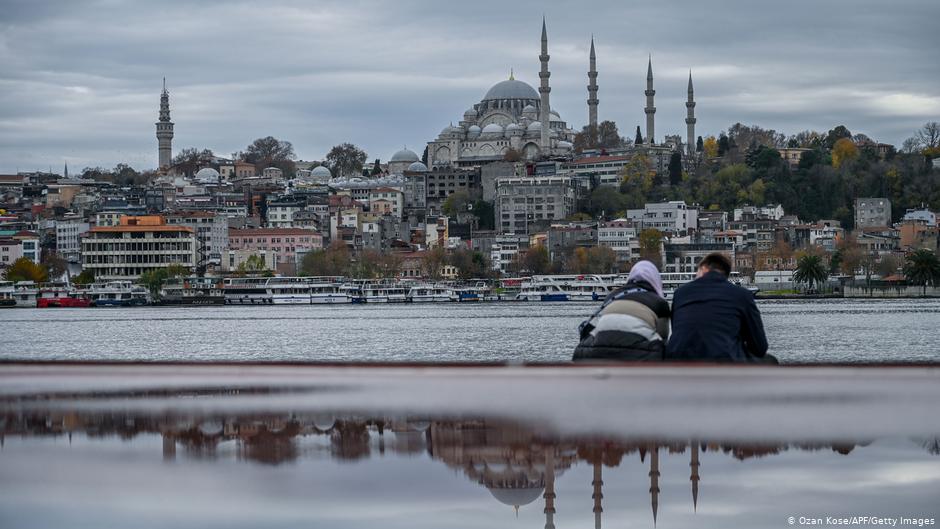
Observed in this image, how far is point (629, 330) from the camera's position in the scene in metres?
3.72

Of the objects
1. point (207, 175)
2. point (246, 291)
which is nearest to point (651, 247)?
point (246, 291)

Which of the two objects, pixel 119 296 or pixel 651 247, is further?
pixel 651 247

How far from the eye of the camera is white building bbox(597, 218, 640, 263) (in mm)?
83438

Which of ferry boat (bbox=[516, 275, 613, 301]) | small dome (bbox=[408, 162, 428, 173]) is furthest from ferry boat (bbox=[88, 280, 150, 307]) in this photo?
small dome (bbox=[408, 162, 428, 173])

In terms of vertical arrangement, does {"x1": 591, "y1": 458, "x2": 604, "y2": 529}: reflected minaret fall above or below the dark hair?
below

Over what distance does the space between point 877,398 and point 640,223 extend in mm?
88547

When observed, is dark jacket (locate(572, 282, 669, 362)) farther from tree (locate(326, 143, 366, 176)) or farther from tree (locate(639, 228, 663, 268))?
tree (locate(326, 143, 366, 176))

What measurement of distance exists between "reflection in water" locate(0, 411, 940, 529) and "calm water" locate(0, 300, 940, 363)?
14418 mm

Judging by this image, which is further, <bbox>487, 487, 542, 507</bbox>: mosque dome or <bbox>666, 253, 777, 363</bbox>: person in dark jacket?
<bbox>666, 253, 777, 363</bbox>: person in dark jacket

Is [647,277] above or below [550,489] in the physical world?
above

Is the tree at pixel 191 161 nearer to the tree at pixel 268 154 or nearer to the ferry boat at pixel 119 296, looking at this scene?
the tree at pixel 268 154

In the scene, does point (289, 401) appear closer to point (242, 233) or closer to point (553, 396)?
point (553, 396)

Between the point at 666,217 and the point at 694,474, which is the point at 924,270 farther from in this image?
the point at 694,474

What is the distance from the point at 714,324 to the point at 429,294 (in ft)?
224
